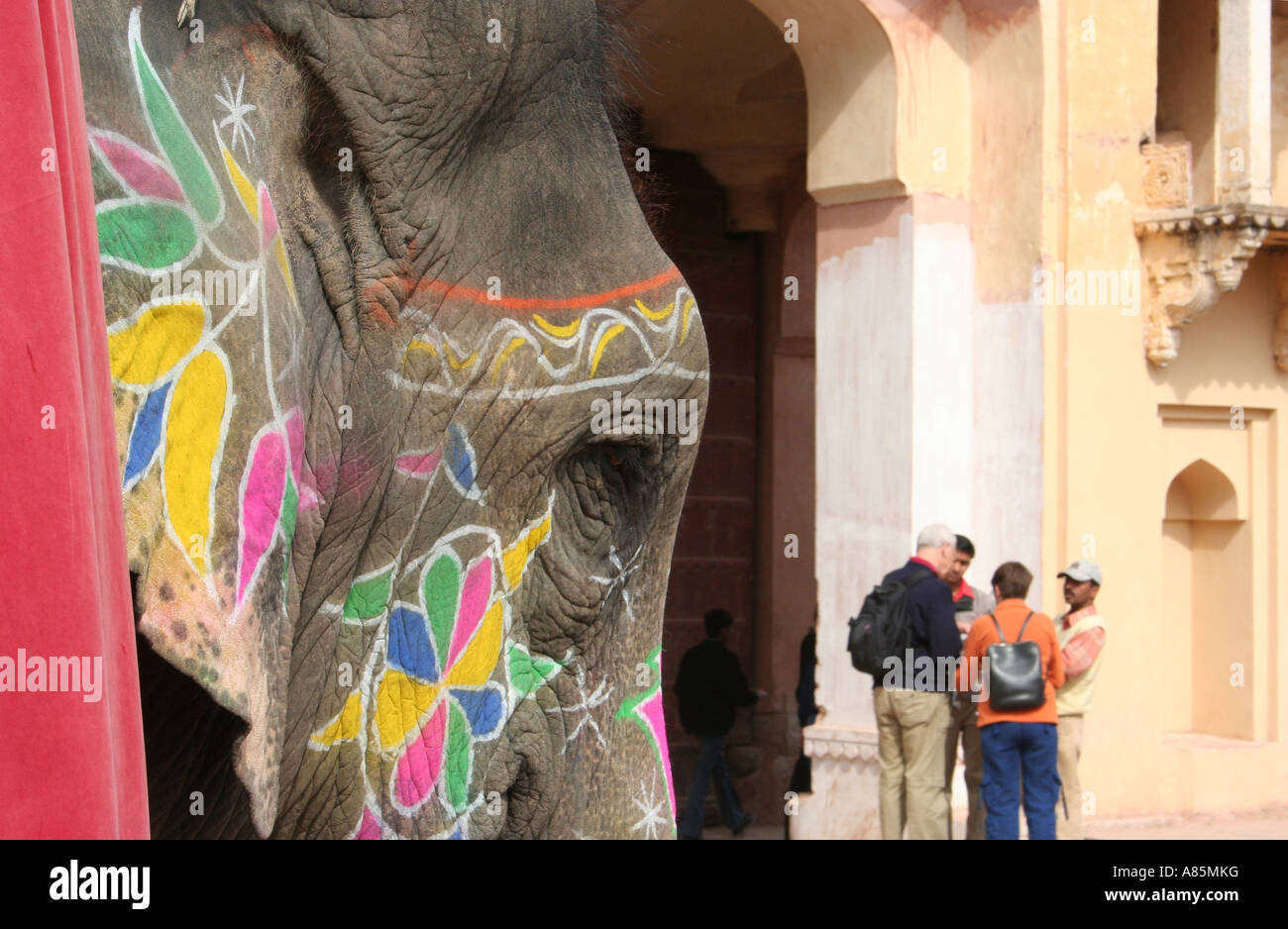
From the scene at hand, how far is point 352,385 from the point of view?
56.1 inches

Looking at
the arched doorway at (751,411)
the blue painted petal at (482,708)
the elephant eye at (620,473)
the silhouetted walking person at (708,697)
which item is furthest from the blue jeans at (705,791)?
the blue painted petal at (482,708)

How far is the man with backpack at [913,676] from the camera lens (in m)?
6.65

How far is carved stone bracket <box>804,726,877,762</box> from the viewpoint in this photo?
8523 millimetres

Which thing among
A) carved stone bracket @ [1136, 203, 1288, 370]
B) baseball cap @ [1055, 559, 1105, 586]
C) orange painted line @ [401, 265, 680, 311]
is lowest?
baseball cap @ [1055, 559, 1105, 586]

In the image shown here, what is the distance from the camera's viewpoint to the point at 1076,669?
7027 millimetres

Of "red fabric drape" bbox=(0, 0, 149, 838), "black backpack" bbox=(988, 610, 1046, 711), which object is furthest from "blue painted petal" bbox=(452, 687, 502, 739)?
"black backpack" bbox=(988, 610, 1046, 711)

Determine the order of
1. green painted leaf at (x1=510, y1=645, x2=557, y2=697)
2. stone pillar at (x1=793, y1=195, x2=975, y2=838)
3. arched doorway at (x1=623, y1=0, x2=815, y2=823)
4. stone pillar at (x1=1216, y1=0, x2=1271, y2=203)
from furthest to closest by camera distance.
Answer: arched doorway at (x1=623, y1=0, x2=815, y2=823), stone pillar at (x1=1216, y1=0, x2=1271, y2=203), stone pillar at (x1=793, y1=195, x2=975, y2=838), green painted leaf at (x1=510, y1=645, x2=557, y2=697)

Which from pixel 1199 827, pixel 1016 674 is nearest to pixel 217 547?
pixel 1016 674

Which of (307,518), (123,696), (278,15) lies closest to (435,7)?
(278,15)

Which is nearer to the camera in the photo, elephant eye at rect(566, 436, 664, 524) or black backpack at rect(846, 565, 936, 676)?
elephant eye at rect(566, 436, 664, 524)

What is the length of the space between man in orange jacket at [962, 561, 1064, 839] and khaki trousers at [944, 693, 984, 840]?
307 millimetres

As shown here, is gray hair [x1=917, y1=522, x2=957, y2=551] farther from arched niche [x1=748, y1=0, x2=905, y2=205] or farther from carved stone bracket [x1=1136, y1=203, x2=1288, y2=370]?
carved stone bracket [x1=1136, y1=203, x2=1288, y2=370]

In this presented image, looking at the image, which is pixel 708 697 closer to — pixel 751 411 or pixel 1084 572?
pixel 751 411

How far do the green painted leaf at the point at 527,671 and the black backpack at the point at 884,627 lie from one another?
5163 mm
